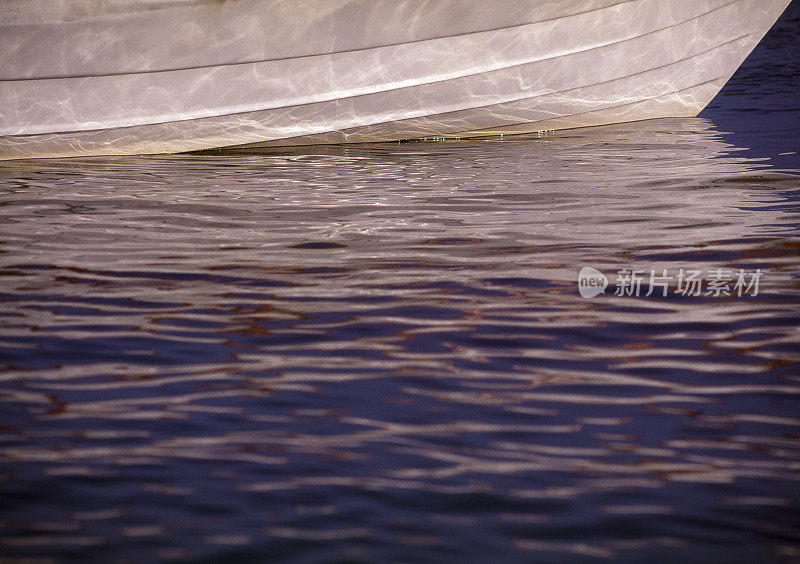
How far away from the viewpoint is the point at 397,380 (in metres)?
2.45

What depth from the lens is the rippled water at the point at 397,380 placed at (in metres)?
1.78

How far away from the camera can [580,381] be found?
2.45m

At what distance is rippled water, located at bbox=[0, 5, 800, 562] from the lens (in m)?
1.78

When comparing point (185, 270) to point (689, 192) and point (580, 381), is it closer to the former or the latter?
point (580, 381)

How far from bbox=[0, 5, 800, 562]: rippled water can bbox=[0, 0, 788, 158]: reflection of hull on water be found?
152 cm

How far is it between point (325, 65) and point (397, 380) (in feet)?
14.0

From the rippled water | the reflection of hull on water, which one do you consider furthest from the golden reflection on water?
the reflection of hull on water

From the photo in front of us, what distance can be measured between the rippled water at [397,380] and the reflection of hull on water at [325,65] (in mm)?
1516

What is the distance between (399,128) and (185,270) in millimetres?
3727

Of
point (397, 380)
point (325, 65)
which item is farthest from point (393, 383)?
point (325, 65)

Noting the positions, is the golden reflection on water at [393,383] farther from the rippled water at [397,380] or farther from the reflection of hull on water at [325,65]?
the reflection of hull on water at [325,65]

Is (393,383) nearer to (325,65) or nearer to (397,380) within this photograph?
(397,380)

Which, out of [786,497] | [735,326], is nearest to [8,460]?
[786,497]

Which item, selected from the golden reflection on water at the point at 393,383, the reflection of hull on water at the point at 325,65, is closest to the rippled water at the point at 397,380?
the golden reflection on water at the point at 393,383
